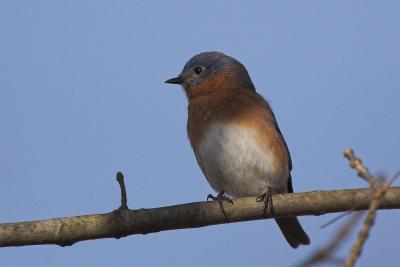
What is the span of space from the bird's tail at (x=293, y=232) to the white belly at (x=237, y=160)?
0.73 m

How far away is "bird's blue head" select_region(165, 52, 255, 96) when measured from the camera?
311 inches

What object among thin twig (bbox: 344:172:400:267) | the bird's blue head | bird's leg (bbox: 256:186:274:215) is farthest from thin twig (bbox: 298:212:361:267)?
the bird's blue head

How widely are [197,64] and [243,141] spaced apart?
197 centimetres

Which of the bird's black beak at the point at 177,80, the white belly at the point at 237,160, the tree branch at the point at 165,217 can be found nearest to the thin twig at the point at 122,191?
the tree branch at the point at 165,217

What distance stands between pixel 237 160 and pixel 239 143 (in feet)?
0.64

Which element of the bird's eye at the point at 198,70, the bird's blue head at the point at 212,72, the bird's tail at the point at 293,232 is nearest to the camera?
the bird's tail at the point at 293,232

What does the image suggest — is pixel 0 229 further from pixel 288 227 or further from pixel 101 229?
pixel 288 227

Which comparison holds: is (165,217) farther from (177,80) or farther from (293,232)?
(177,80)

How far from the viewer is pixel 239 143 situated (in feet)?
22.1

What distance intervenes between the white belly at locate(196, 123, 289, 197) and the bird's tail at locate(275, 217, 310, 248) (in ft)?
2.41

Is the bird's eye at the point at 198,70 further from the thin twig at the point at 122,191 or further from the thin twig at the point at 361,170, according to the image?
the thin twig at the point at 361,170

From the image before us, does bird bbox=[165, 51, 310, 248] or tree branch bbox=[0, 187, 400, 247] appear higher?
bird bbox=[165, 51, 310, 248]

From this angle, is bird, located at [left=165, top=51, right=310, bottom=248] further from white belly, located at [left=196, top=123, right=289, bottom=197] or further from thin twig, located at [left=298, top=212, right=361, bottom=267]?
thin twig, located at [left=298, top=212, right=361, bottom=267]

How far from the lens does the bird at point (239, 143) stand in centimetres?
679
